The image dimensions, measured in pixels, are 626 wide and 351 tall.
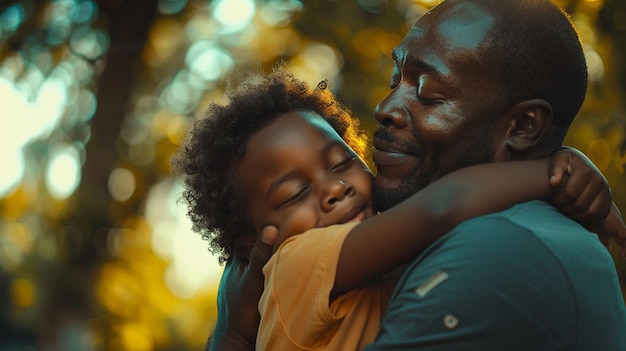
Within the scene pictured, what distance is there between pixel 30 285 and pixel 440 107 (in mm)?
8321

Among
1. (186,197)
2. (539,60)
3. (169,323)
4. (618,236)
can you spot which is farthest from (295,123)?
(169,323)

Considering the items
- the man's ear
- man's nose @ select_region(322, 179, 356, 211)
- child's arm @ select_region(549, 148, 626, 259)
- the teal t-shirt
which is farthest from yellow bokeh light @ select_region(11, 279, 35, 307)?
the teal t-shirt

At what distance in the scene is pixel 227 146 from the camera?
332 centimetres

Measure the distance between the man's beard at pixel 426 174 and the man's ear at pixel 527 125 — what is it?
7 centimetres

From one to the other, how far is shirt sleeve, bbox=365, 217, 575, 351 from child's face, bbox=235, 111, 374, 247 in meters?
0.65

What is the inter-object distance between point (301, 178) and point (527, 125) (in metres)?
0.70

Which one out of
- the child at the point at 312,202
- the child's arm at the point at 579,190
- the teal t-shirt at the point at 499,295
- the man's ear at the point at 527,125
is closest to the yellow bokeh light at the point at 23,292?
the child at the point at 312,202

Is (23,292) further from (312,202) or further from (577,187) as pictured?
(577,187)

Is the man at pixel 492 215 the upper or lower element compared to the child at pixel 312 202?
upper

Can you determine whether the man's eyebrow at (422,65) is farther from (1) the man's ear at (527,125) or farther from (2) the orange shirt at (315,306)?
(2) the orange shirt at (315,306)

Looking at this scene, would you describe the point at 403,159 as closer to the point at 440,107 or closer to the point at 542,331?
the point at 440,107

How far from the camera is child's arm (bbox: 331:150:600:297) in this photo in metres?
2.48

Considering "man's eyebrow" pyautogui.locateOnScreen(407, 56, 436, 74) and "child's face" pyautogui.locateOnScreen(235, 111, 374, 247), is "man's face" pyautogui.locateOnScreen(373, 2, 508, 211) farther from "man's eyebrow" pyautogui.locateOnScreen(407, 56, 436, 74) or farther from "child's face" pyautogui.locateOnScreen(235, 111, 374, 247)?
"child's face" pyautogui.locateOnScreen(235, 111, 374, 247)

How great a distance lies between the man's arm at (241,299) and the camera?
9.88 feet
